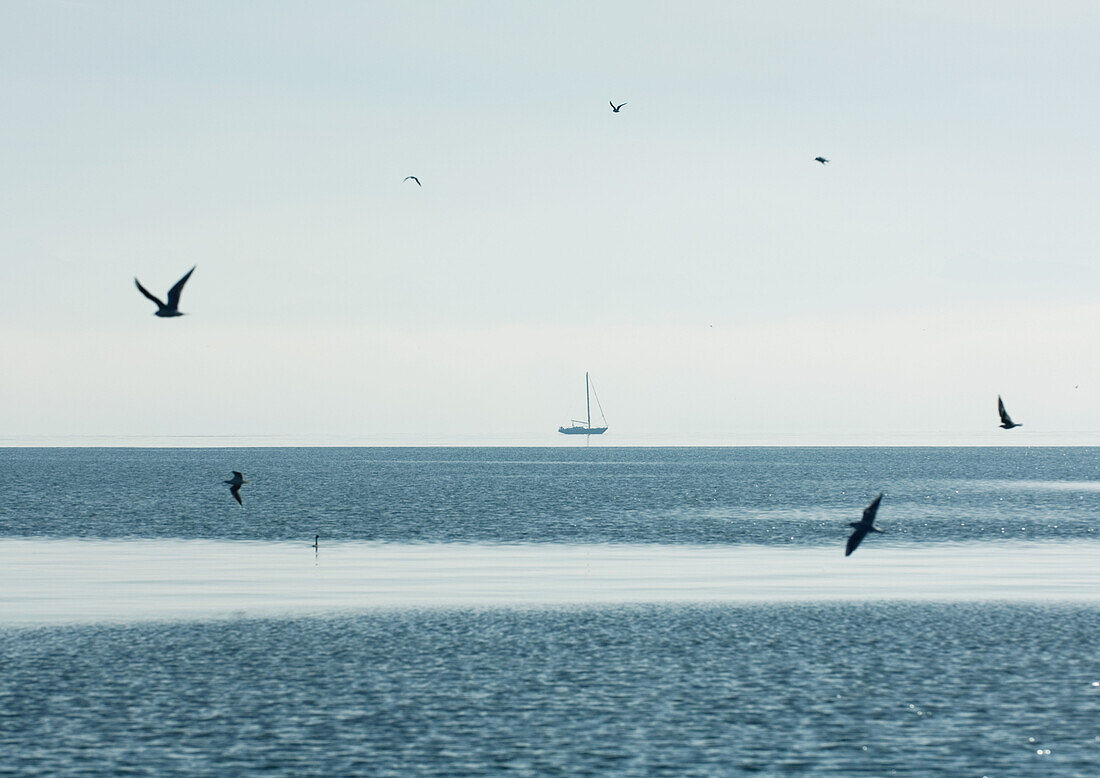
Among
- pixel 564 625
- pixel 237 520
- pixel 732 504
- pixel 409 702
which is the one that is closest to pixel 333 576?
pixel 564 625

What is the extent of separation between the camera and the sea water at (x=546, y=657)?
29.7m

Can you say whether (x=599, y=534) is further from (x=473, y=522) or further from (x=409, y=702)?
(x=409, y=702)

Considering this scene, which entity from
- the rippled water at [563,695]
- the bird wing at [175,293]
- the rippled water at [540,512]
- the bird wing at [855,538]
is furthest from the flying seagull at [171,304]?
the rippled water at [540,512]

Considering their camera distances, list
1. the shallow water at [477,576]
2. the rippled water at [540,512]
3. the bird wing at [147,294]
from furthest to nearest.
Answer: the rippled water at [540,512]
the shallow water at [477,576]
the bird wing at [147,294]

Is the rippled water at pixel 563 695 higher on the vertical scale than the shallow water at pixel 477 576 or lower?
lower

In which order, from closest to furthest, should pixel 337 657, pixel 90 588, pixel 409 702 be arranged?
pixel 409 702 → pixel 337 657 → pixel 90 588

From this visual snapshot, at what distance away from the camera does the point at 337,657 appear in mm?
41469

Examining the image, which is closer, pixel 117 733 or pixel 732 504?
pixel 117 733

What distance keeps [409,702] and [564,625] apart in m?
13.6

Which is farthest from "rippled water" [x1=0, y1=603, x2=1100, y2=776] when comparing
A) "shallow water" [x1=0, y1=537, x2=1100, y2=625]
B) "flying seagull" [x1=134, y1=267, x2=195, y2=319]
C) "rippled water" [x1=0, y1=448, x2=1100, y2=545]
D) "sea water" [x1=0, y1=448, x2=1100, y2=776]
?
"rippled water" [x1=0, y1=448, x2=1100, y2=545]

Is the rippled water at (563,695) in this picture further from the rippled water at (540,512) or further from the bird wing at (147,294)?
the rippled water at (540,512)

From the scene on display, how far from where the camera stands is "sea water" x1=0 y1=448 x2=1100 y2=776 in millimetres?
29703

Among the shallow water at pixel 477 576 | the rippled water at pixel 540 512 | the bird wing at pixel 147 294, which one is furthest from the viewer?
the rippled water at pixel 540 512

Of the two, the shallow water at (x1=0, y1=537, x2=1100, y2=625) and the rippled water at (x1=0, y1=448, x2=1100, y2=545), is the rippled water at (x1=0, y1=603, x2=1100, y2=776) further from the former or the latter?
the rippled water at (x1=0, y1=448, x2=1100, y2=545)
